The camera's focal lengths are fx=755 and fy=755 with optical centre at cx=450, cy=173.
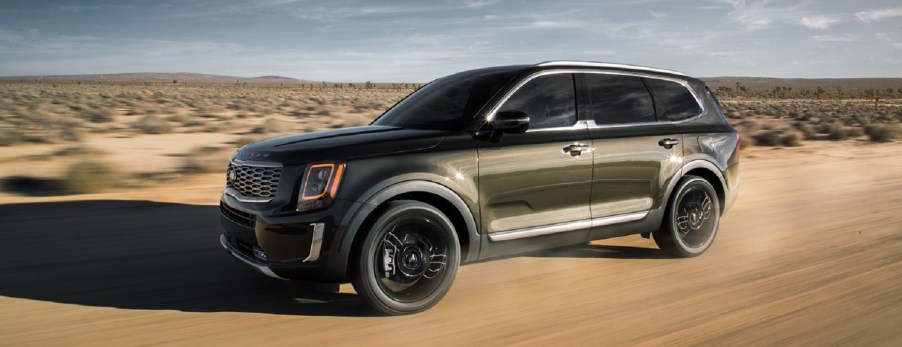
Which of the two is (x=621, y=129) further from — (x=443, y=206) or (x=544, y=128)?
(x=443, y=206)

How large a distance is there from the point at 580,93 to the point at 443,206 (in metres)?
1.59

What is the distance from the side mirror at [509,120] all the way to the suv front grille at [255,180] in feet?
4.99

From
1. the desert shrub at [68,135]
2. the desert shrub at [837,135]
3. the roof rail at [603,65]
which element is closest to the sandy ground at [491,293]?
the roof rail at [603,65]

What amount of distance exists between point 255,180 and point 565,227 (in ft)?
7.66

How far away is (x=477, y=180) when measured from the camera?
17.4ft

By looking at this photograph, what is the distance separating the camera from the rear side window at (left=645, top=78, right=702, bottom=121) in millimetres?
6648

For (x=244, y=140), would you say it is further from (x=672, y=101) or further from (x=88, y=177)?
(x=672, y=101)

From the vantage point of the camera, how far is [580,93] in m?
6.05

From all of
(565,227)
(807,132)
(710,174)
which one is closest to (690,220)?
(710,174)

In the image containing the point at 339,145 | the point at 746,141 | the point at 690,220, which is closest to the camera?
the point at 339,145

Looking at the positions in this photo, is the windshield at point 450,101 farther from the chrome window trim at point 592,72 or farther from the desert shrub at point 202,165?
the desert shrub at point 202,165

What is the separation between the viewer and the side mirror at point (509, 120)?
17.2ft

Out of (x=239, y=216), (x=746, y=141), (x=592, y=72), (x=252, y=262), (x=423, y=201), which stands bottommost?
(x=746, y=141)

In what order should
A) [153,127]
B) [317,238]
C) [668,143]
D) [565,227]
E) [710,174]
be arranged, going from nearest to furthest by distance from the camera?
1. [317,238]
2. [565,227]
3. [668,143]
4. [710,174]
5. [153,127]
